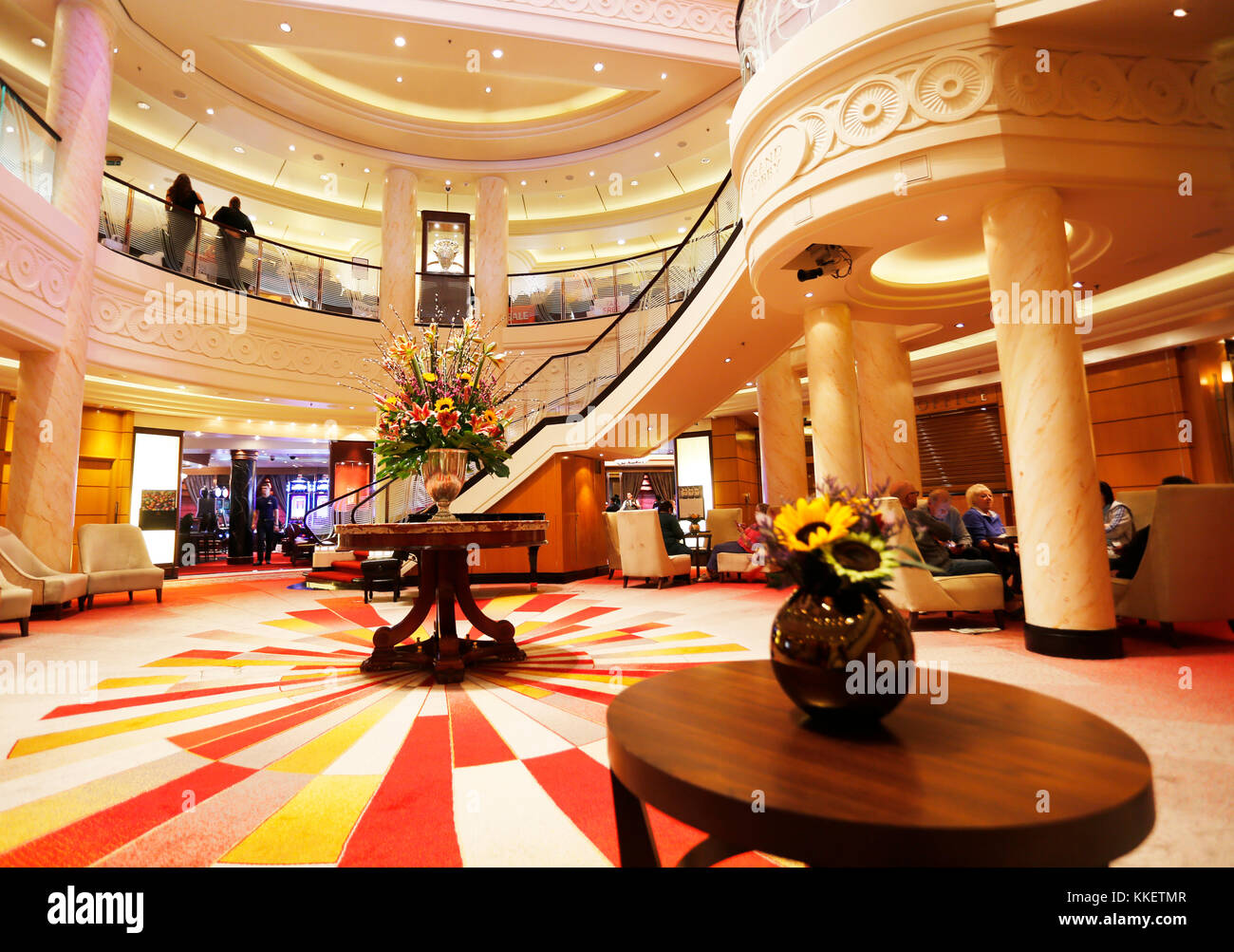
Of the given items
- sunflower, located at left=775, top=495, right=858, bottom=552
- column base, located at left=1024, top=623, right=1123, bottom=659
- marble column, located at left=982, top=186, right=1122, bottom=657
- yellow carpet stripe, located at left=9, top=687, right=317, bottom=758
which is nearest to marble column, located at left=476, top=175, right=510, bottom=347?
marble column, located at left=982, top=186, right=1122, bottom=657

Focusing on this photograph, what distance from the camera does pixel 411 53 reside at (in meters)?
9.32

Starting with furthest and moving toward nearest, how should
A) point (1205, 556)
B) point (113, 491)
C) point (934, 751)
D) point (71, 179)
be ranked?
1. point (113, 491)
2. point (71, 179)
3. point (1205, 556)
4. point (934, 751)

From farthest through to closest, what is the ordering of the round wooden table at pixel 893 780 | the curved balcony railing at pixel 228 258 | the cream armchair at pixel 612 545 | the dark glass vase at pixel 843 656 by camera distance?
1. the cream armchair at pixel 612 545
2. the curved balcony railing at pixel 228 258
3. the dark glass vase at pixel 843 656
4. the round wooden table at pixel 893 780

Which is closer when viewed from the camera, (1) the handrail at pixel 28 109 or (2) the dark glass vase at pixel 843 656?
(2) the dark glass vase at pixel 843 656

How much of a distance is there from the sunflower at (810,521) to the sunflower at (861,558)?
2 cm

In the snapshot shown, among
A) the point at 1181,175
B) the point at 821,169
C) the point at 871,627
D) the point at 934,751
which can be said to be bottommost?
the point at 934,751

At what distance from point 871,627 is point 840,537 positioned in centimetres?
18

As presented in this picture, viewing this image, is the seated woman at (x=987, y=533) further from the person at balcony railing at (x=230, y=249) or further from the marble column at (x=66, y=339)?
the person at balcony railing at (x=230, y=249)

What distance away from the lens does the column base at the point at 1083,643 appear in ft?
12.6

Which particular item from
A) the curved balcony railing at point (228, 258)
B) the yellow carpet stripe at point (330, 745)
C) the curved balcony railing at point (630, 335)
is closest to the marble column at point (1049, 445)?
the curved balcony railing at point (630, 335)

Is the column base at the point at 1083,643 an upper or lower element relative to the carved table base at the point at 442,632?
lower

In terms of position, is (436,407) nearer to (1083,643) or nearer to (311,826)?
(311,826)
